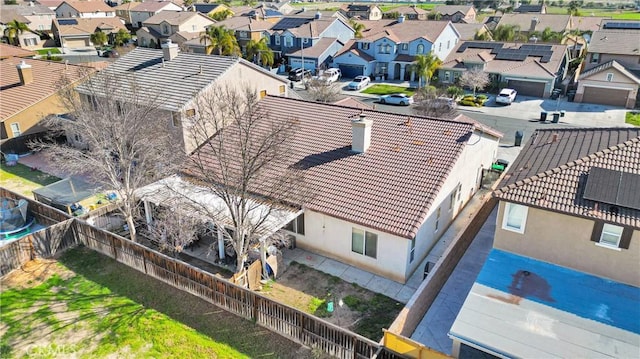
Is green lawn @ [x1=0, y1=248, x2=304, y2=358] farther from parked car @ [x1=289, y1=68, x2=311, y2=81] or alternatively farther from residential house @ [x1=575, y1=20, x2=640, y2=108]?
residential house @ [x1=575, y1=20, x2=640, y2=108]

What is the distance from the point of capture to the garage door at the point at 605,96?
154 feet

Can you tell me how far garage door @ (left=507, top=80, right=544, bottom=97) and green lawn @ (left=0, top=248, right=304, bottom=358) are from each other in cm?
4791

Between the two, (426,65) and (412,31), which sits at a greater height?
(412,31)

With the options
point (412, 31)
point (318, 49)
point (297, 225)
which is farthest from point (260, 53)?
point (297, 225)

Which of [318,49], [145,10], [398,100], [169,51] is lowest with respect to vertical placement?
[398,100]

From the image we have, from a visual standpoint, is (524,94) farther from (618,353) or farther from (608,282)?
(618,353)

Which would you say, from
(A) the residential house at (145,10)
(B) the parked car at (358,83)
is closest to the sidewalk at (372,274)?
(B) the parked car at (358,83)

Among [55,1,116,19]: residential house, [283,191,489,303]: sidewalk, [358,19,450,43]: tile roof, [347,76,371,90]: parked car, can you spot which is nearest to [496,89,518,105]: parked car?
[358,19,450,43]: tile roof

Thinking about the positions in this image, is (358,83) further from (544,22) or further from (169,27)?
(169,27)

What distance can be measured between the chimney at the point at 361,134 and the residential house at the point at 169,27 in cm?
6891

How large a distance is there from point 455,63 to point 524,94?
9.31 meters

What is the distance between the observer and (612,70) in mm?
46188

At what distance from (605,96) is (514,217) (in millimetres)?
40413

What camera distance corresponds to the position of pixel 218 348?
14930mm
